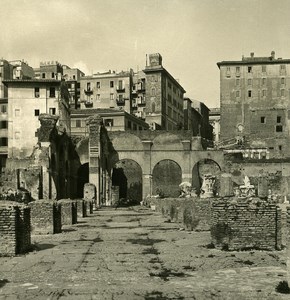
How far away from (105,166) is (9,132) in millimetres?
18267

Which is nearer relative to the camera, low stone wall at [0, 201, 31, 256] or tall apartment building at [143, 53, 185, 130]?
low stone wall at [0, 201, 31, 256]

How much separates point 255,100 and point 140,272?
60.1 meters

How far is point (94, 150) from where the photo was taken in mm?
39969

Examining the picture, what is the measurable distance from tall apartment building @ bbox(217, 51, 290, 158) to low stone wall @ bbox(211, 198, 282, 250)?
55378 mm

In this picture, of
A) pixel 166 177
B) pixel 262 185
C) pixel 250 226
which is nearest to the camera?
pixel 250 226

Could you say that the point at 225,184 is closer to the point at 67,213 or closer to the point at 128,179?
the point at 128,179

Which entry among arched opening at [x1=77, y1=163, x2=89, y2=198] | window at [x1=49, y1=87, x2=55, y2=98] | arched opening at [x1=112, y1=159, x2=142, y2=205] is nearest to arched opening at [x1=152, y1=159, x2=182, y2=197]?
arched opening at [x1=112, y1=159, x2=142, y2=205]

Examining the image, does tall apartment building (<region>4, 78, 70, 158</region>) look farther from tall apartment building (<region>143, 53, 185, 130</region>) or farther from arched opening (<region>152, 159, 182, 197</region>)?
tall apartment building (<region>143, 53, 185, 130</region>)

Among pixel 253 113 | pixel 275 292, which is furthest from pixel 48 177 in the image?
pixel 253 113

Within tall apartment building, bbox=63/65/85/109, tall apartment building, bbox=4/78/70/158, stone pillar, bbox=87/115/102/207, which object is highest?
tall apartment building, bbox=63/65/85/109

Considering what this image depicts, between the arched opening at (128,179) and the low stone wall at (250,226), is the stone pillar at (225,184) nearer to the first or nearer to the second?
the arched opening at (128,179)

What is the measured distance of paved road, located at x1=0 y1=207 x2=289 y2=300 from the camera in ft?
21.3

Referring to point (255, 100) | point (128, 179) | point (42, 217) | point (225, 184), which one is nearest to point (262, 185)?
point (225, 184)

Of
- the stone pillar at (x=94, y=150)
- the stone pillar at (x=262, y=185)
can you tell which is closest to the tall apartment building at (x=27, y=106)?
the stone pillar at (x=94, y=150)
